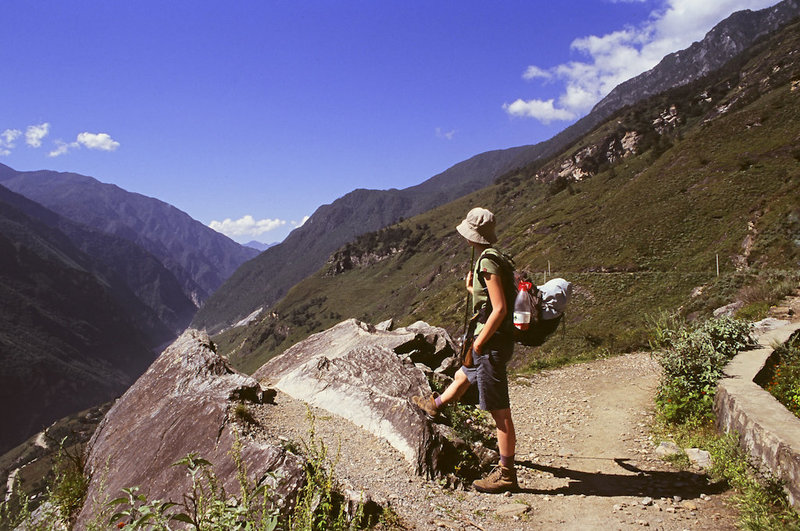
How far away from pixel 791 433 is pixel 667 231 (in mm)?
42659

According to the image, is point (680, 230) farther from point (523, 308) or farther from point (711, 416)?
point (523, 308)

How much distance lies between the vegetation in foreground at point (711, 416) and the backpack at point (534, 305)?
2315mm

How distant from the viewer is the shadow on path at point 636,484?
5004mm

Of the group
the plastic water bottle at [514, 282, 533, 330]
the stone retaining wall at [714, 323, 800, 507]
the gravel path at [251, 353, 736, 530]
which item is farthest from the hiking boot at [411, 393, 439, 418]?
the stone retaining wall at [714, 323, 800, 507]

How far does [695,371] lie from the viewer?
7.20m

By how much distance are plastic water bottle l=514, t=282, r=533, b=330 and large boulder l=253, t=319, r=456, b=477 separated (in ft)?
5.75

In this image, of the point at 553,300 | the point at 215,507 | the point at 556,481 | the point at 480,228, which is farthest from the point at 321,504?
the point at 556,481

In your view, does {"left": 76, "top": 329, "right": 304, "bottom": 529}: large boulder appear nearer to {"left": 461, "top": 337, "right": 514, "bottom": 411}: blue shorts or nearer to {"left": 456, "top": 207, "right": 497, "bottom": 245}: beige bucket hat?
{"left": 461, "top": 337, "right": 514, "bottom": 411}: blue shorts

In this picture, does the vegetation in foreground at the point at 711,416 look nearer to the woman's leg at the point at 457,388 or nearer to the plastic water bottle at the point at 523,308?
the plastic water bottle at the point at 523,308

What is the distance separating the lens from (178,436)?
17.1ft

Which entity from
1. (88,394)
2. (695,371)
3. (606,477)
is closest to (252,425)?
(606,477)

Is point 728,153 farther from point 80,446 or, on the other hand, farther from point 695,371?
point 80,446

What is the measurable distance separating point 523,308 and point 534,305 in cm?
13

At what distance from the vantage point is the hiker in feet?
15.1
